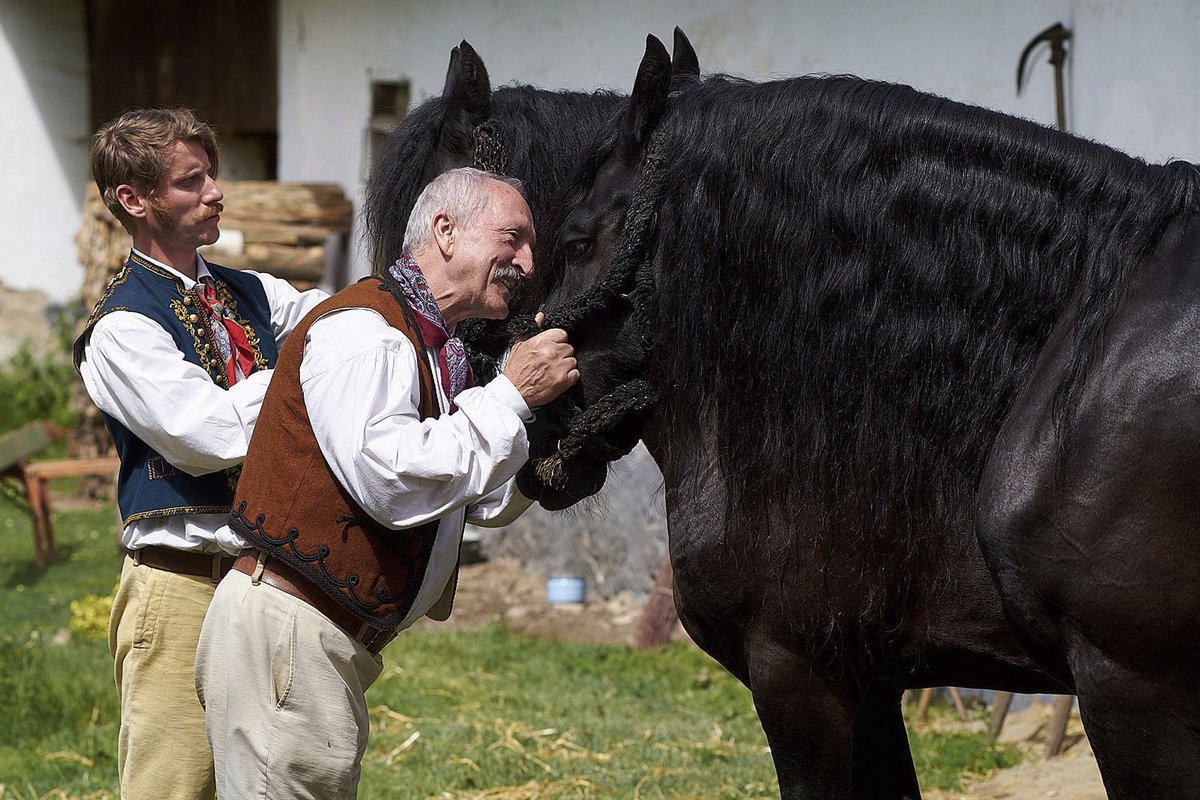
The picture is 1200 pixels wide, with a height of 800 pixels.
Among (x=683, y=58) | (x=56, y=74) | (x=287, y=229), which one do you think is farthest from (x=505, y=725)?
(x=56, y=74)

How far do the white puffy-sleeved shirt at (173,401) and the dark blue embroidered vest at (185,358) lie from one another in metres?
0.03

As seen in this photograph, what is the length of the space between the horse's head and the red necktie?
69 cm

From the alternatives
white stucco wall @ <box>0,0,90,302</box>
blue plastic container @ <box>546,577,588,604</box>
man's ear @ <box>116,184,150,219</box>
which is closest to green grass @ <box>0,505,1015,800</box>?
blue plastic container @ <box>546,577,588,604</box>

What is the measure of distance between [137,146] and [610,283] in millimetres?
1058

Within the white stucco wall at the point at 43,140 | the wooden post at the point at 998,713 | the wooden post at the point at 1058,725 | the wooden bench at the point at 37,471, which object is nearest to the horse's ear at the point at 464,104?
the wooden post at the point at 1058,725

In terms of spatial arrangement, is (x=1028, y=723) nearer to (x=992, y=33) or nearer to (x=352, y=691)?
(x=992, y=33)

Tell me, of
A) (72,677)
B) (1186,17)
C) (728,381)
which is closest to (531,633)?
(72,677)

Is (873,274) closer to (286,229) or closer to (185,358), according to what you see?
(185,358)

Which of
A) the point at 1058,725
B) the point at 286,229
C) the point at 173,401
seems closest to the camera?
the point at 173,401

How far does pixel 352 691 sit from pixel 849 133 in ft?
4.23

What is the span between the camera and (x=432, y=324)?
2.16 metres

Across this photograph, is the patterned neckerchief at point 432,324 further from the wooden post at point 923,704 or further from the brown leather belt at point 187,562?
the wooden post at point 923,704

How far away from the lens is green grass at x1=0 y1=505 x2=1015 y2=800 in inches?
162

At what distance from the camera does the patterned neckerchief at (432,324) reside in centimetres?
215
